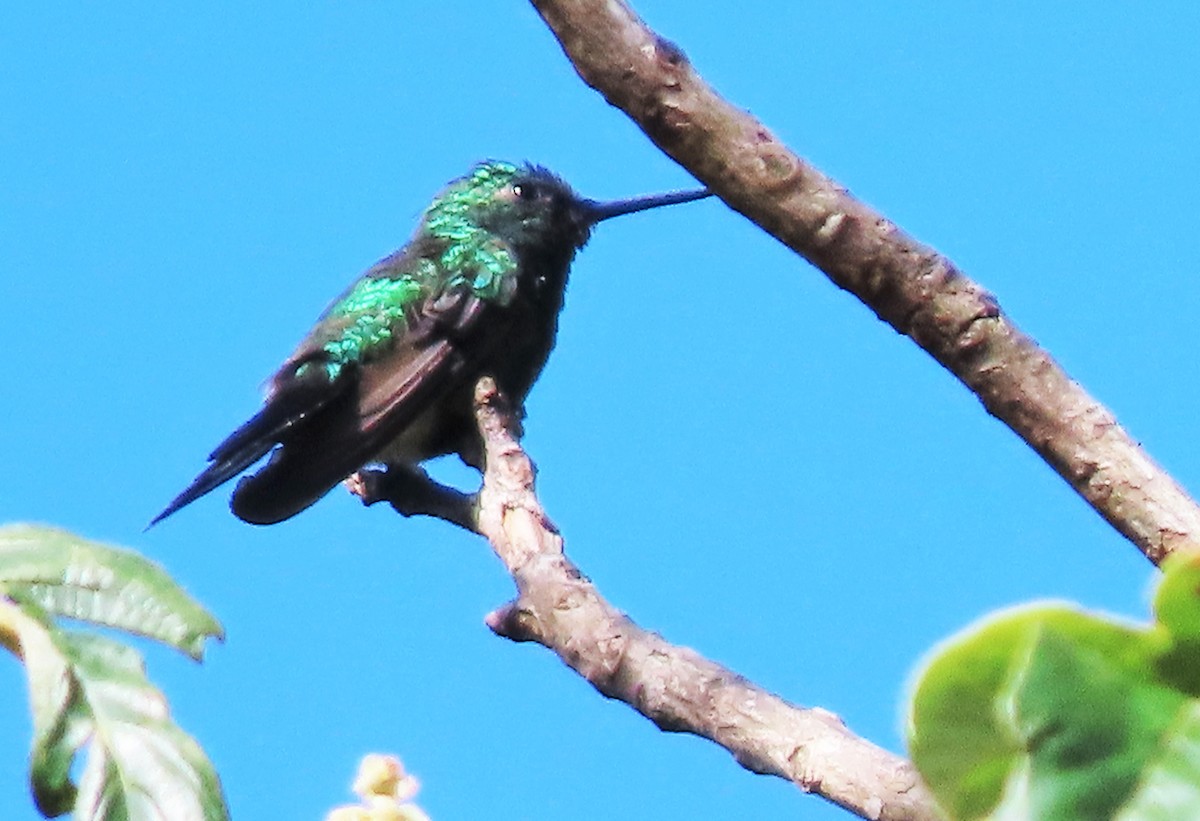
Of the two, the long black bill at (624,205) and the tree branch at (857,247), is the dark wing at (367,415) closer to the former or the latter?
the long black bill at (624,205)

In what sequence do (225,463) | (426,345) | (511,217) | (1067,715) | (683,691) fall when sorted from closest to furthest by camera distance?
(1067,715) → (683,691) → (225,463) → (426,345) → (511,217)

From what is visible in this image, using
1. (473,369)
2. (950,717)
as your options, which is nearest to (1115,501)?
(950,717)

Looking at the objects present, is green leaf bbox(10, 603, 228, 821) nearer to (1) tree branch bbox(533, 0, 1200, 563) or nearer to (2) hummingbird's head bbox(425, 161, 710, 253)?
(1) tree branch bbox(533, 0, 1200, 563)

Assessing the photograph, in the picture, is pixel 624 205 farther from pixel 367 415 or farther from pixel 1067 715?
pixel 1067 715

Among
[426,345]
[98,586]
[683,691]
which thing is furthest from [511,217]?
[98,586]

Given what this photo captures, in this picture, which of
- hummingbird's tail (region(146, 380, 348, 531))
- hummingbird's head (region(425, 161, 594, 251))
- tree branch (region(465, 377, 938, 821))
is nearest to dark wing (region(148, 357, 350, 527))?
hummingbird's tail (region(146, 380, 348, 531))

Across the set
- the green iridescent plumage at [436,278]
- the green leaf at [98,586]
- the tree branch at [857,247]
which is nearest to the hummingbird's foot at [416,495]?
the green iridescent plumage at [436,278]
